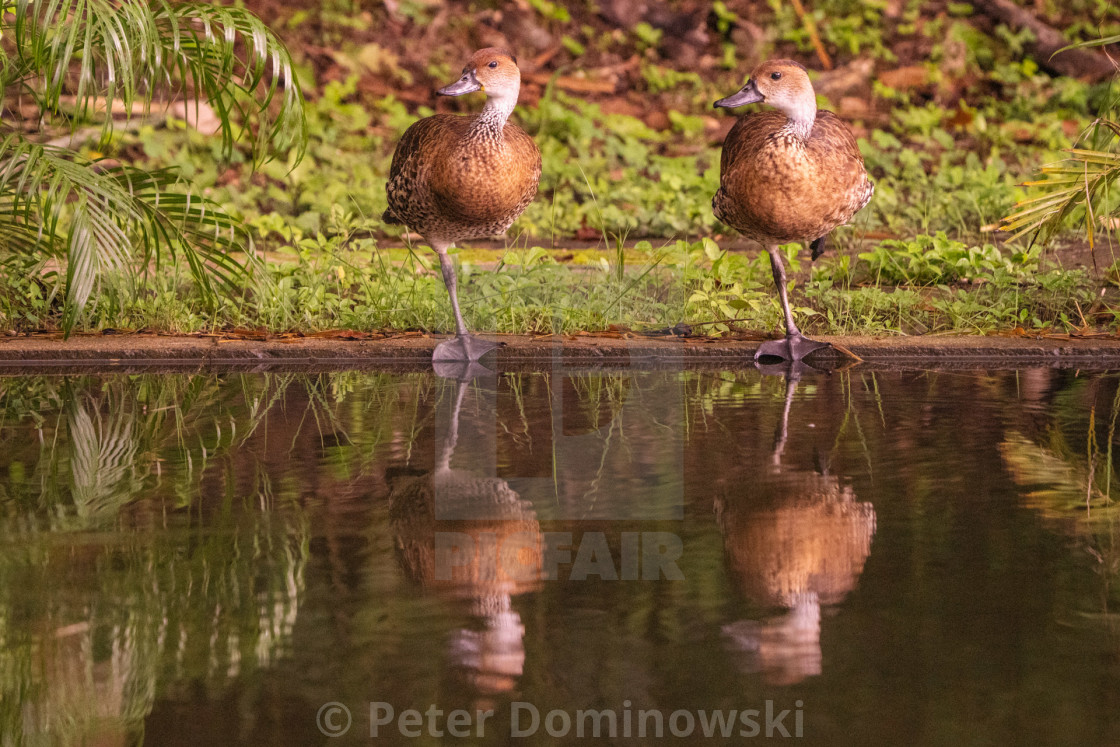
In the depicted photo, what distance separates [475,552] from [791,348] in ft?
10.6

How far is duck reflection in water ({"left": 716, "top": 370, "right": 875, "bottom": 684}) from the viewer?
8.17 feet

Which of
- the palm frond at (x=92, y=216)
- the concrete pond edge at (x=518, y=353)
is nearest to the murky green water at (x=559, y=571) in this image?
the palm frond at (x=92, y=216)

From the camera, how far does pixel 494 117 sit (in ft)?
19.3

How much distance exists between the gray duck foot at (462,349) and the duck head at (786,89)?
4.95 feet

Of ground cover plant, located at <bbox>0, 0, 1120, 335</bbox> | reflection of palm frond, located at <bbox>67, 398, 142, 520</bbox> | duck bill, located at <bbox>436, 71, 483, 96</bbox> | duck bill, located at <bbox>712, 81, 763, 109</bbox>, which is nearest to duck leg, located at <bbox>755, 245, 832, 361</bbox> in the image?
ground cover plant, located at <bbox>0, 0, 1120, 335</bbox>

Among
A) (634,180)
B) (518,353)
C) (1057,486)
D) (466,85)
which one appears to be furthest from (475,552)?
(634,180)

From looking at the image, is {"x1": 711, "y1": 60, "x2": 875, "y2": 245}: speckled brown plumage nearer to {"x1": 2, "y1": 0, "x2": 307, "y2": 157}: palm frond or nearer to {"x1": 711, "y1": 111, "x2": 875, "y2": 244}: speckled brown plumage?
{"x1": 711, "y1": 111, "x2": 875, "y2": 244}: speckled brown plumage

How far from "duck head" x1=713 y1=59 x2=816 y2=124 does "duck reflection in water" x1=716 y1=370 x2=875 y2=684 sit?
7.88 ft

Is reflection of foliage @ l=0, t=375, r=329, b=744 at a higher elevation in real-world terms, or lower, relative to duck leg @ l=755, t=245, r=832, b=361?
lower

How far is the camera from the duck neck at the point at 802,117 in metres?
5.89

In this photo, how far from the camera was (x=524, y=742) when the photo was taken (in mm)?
2133

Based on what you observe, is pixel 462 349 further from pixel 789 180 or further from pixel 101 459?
pixel 101 459

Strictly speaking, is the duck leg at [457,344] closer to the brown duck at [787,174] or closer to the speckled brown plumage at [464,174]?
Result: the speckled brown plumage at [464,174]

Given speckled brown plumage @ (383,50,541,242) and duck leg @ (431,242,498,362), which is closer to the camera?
speckled brown plumage @ (383,50,541,242)
